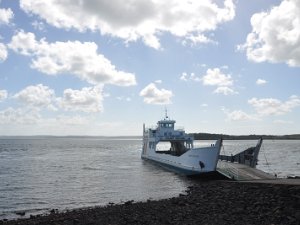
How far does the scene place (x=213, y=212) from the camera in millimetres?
19500

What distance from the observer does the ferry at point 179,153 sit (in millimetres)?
36312

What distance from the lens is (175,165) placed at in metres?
46.0

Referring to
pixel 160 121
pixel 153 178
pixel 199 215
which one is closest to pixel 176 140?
pixel 160 121

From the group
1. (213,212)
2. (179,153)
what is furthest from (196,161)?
(213,212)

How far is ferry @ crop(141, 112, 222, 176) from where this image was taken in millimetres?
36312

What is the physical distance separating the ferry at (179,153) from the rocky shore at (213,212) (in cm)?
1161

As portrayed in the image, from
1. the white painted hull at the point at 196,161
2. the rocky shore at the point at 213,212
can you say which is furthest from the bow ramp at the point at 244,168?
the rocky shore at the point at 213,212

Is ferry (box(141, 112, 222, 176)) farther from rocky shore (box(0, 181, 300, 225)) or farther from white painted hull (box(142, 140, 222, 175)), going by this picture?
rocky shore (box(0, 181, 300, 225))

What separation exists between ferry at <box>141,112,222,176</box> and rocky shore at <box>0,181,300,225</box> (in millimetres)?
11613

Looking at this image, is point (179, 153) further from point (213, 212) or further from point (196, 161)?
point (213, 212)

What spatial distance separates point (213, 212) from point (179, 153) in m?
36.0

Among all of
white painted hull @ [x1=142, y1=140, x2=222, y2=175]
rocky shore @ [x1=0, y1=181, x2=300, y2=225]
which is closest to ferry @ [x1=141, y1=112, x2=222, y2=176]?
white painted hull @ [x1=142, y1=140, x2=222, y2=175]

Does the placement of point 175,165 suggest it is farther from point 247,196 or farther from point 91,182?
point 247,196

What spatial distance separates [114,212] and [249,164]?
73.6 feet
